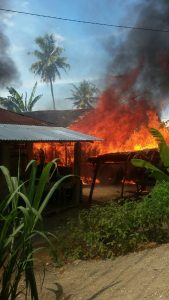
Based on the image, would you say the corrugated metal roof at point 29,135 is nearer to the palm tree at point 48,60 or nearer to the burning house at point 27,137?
the burning house at point 27,137

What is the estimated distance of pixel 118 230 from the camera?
6.39 m

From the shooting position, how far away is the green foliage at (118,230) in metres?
6.47

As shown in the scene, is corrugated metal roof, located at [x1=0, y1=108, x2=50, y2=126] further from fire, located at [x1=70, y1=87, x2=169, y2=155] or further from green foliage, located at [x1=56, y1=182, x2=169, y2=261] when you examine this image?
fire, located at [x1=70, y1=87, x2=169, y2=155]

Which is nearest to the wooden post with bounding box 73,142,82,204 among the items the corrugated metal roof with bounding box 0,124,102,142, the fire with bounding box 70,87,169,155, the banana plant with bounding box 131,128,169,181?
the corrugated metal roof with bounding box 0,124,102,142

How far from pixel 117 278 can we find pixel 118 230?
4.76 ft

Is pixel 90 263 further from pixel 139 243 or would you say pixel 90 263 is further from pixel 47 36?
pixel 47 36

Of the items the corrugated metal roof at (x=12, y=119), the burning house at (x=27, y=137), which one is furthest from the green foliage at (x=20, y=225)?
the corrugated metal roof at (x=12, y=119)

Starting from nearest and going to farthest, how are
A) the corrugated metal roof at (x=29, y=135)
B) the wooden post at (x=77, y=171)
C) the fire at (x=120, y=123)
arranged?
the corrugated metal roof at (x=29, y=135), the wooden post at (x=77, y=171), the fire at (x=120, y=123)

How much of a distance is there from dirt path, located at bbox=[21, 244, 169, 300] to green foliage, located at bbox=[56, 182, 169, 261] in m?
0.31

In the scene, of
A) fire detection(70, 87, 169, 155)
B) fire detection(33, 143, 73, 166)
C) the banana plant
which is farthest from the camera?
fire detection(70, 87, 169, 155)

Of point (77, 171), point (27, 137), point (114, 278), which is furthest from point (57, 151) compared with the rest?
point (114, 278)

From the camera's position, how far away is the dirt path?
4.31 meters

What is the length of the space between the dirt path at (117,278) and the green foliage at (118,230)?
1.01ft

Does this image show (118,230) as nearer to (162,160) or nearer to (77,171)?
(162,160)
